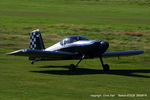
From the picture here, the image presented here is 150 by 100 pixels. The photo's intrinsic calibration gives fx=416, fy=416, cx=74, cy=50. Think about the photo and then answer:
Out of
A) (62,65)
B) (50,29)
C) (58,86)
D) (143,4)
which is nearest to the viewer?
(58,86)

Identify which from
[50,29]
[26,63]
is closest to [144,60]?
[26,63]

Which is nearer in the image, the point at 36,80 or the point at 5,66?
the point at 36,80

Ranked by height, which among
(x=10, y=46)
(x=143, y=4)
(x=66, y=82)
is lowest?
(x=143, y=4)

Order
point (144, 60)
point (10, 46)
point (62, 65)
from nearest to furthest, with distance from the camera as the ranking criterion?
point (62, 65) → point (144, 60) → point (10, 46)

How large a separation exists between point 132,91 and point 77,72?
6013 millimetres

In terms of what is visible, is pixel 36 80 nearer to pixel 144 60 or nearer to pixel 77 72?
pixel 77 72

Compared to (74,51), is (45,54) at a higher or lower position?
higher

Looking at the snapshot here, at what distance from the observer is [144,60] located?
1103 inches

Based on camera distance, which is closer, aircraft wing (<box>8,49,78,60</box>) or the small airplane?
aircraft wing (<box>8,49,78,60</box>)

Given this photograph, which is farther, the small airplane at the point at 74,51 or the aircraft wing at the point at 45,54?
the small airplane at the point at 74,51

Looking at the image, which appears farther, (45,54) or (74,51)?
(74,51)

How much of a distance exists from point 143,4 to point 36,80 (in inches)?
3619

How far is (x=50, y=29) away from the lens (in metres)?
51.0

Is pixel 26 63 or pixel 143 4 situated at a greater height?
pixel 26 63
